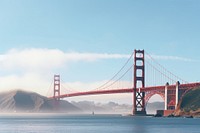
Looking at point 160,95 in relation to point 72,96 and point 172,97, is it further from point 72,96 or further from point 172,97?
point 72,96

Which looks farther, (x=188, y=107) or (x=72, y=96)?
(x=72, y=96)

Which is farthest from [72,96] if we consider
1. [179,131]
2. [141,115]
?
[179,131]

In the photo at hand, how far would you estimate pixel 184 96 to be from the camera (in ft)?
478

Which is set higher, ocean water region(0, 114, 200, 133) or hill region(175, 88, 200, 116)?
hill region(175, 88, 200, 116)

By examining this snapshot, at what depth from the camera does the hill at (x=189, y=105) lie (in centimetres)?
14338

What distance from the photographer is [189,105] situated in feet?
481

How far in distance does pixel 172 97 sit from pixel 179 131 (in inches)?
2229

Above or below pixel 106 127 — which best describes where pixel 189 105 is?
above

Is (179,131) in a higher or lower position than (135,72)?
lower

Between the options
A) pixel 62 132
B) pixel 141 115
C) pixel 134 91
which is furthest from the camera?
pixel 141 115

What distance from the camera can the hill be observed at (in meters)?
143

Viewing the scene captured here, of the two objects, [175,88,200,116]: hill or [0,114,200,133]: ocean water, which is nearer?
[0,114,200,133]: ocean water

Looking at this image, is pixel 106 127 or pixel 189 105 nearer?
pixel 106 127

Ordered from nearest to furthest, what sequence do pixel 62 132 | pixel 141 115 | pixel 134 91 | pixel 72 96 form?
pixel 62 132
pixel 134 91
pixel 141 115
pixel 72 96
